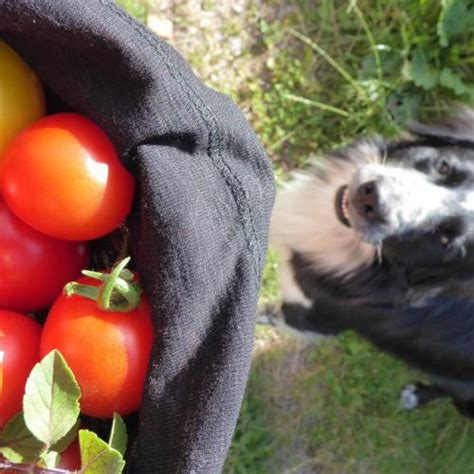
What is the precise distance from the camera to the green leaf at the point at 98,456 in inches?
29.9

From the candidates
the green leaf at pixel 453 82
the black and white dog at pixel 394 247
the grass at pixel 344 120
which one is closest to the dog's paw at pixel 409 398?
the grass at pixel 344 120

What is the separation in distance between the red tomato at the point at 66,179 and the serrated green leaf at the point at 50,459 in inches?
10.4

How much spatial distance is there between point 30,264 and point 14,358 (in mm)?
123

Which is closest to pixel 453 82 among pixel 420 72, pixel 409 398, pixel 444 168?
pixel 420 72

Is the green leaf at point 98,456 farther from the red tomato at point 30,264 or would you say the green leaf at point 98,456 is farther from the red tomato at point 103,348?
the red tomato at point 30,264

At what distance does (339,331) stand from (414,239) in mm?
414

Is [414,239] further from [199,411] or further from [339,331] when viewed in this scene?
[199,411]

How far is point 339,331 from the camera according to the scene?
1.81 metres

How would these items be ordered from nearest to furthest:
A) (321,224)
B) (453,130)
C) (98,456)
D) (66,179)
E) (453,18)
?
1. (98,456)
2. (66,179)
3. (453,130)
4. (321,224)
5. (453,18)

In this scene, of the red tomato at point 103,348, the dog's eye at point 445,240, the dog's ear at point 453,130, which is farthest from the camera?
the dog's ear at point 453,130

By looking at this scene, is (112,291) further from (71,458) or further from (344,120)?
(344,120)

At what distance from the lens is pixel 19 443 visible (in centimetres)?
84

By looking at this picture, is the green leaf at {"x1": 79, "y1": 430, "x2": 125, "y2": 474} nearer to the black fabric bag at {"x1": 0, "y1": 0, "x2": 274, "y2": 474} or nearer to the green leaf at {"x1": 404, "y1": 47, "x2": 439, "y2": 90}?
the black fabric bag at {"x1": 0, "y1": 0, "x2": 274, "y2": 474}

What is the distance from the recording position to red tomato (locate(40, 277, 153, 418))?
0.87m
